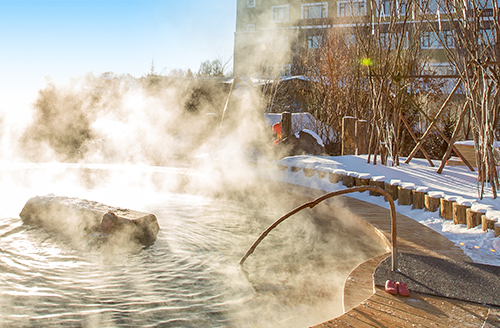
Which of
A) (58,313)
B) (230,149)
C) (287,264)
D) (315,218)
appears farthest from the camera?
(230,149)

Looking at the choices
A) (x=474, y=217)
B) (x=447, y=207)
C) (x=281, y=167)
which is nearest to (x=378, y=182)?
(x=447, y=207)

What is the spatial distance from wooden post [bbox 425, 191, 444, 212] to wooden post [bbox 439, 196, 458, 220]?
104mm

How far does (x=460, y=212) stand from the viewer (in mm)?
3400

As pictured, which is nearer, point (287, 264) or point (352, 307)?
point (352, 307)

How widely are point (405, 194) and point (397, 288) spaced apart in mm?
2414

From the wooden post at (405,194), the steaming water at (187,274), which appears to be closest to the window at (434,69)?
the wooden post at (405,194)

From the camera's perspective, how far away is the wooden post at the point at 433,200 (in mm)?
3770

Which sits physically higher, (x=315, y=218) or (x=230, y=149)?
(x=230, y=149)

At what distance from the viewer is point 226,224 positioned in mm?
4027

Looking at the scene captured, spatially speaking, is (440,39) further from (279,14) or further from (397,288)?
(279,14)

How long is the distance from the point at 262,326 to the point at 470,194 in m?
3.01

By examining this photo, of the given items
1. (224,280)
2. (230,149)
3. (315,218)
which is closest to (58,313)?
(224,280)

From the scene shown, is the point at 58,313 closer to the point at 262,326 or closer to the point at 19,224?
the point at 262,326

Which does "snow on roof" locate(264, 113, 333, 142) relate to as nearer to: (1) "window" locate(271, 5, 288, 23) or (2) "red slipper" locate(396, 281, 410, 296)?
(2) "red slipper" locate(396, 281, 410, 296)
